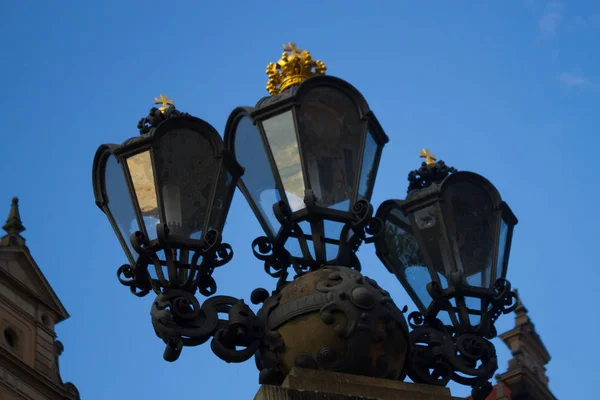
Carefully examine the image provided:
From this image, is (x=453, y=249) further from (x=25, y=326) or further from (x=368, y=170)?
(x=25, y=326)

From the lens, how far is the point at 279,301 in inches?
263

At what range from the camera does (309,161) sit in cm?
720

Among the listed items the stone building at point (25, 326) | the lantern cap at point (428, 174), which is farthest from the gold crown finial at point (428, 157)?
the stone building at point (25, 326)

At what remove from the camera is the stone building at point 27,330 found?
21516 mm

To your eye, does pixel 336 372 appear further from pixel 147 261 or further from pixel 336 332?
pixel 147 261

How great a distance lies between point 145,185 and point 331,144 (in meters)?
1.03

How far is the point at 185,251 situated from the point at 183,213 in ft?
0.71

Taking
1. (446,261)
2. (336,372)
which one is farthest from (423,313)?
(336,372)

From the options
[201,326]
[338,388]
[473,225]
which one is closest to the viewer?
[338,388]

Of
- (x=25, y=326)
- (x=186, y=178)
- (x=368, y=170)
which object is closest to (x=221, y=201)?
(x=186, y=178)

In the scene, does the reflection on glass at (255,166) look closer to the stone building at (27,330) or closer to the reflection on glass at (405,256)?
the reflection on glass at (405,256)

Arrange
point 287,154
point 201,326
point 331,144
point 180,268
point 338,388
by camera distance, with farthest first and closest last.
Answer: point 331,144, point 287,154, point 180,268, point 201,326, point 338,388

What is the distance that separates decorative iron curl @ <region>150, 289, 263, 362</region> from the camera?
648 cm

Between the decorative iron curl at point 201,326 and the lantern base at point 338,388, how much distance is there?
0.39m
